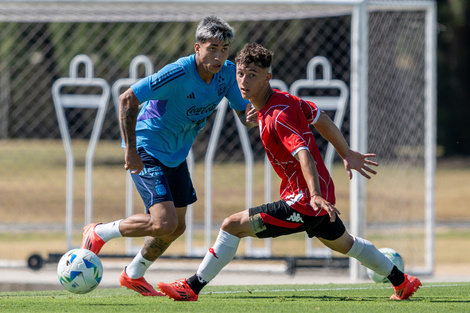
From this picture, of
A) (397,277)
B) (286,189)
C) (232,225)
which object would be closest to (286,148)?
(286,189)

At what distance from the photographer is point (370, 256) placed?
5457 mm

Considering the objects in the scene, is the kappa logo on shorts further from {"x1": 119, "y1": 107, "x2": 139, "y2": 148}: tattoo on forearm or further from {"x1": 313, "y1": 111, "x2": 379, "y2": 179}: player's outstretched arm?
{"x1": 313, "y1": 111, "x2": 379, "y2": 179}: player's outstretched arm

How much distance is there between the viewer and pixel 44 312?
15.9 ft

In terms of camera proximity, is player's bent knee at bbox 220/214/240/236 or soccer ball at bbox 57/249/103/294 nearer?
player's bent knee at bbox 220/214/240/236

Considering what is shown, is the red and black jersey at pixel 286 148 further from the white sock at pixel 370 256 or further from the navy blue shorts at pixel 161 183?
the navy blue shorts at pixel 161 183

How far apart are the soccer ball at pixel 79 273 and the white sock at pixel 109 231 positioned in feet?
0.92

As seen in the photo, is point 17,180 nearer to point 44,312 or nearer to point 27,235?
point 27,235

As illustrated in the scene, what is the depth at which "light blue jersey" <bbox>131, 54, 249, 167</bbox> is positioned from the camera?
5648 mm

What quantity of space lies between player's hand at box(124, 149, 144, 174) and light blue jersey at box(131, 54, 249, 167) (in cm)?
33

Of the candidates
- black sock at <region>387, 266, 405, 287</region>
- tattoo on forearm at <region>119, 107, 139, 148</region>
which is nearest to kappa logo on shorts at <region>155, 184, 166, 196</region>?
tattoo on forearm at <region>119, 107, 139, 148</region>

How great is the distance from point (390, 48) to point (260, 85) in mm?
5122

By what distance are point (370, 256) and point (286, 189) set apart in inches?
30.9

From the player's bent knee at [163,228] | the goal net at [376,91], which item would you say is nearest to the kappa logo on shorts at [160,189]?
the player's bent knee at [163,228]

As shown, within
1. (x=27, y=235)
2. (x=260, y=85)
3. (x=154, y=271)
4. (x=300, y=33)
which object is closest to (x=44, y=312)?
(x=260, y=85)
